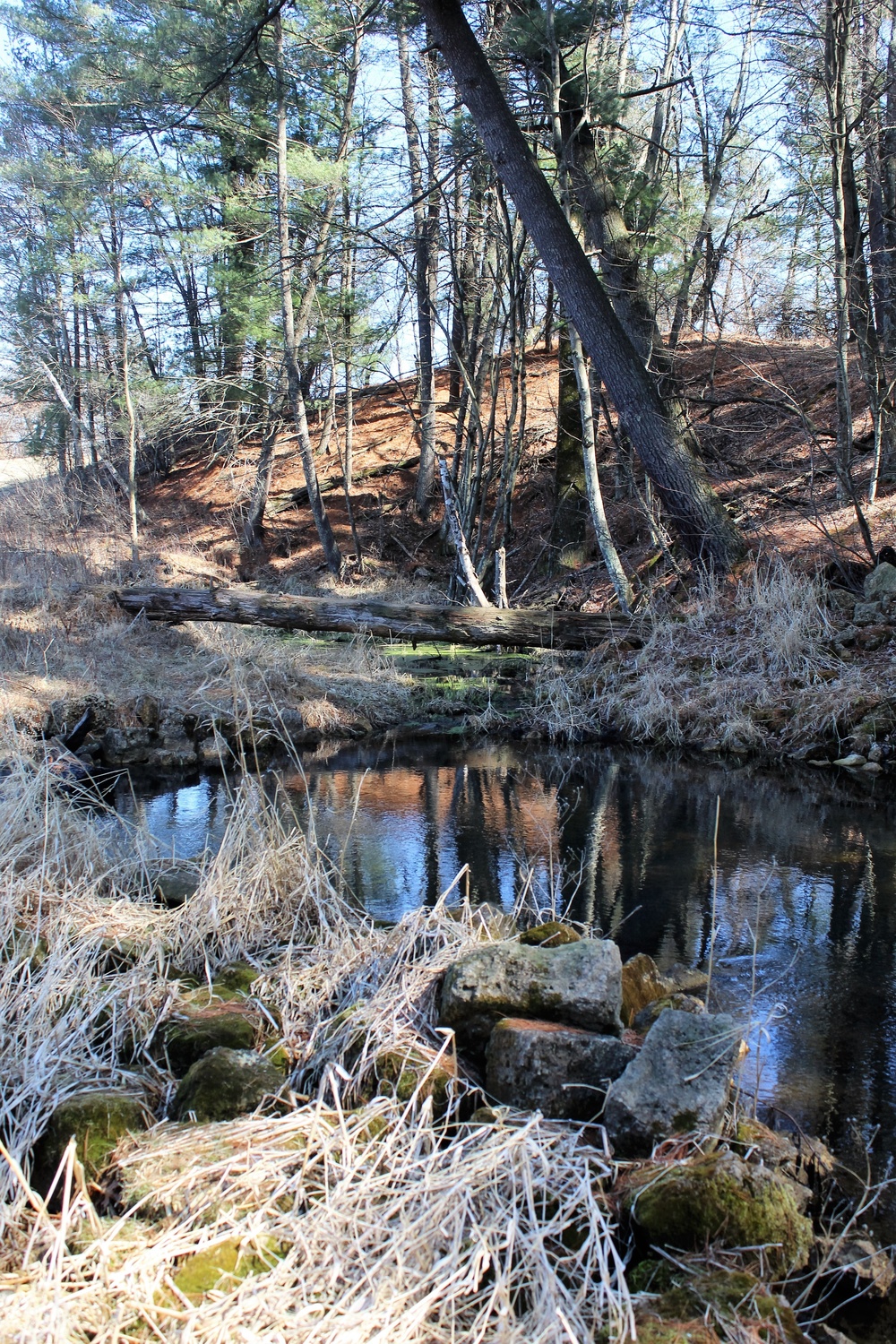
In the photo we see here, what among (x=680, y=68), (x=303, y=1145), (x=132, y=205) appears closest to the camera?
(x=303, y=1145)

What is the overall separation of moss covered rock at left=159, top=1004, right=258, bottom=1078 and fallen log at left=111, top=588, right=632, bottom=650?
833 centimetres

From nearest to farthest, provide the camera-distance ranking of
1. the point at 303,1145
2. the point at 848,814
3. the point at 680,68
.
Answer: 1. the point at 303,1145
2. the point at 848,814
3. the point at 680,68

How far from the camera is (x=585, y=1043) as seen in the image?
340cm

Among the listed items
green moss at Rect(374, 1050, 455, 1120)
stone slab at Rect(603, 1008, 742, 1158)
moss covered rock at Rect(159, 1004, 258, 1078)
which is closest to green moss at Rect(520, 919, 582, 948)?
green moss at Rect(374, 1050, 455, 1120)

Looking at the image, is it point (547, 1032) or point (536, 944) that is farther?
point (536, 944)

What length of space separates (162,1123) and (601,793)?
20.3 feet

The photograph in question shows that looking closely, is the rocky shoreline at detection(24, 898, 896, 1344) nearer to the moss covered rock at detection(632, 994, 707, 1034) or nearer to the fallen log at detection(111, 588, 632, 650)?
the moss covered rock at detection(632, 994, 707, 1034)

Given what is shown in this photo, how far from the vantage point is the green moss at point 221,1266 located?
8.07 ft

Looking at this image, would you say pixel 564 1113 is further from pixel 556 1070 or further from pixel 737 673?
pixel 737 673

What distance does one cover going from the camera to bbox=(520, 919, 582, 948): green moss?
4.39 metres

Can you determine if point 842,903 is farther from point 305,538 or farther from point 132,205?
point 132,205

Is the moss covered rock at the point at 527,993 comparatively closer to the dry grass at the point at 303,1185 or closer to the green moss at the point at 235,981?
the dry grass at the point at 303,1185

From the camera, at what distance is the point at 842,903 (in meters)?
6.04

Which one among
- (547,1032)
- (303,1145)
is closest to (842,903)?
(547,1032)
